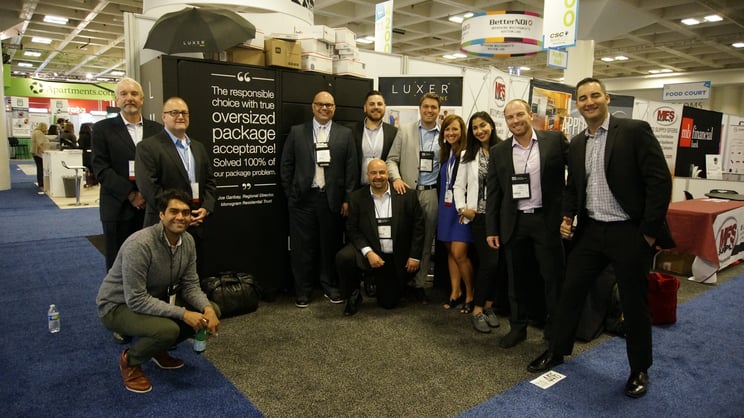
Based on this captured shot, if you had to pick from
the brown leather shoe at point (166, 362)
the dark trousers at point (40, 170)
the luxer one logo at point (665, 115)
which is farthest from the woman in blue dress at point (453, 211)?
the dark trousers at point (40, 170)

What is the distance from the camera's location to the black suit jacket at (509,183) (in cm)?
274

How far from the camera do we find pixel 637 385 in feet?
8.05

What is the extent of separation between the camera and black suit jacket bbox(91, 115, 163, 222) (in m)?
2.90

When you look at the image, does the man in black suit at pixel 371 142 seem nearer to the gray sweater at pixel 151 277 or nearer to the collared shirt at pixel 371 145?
the collared shirt at pixel 371 145

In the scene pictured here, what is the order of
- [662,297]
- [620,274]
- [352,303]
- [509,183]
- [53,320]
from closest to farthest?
[620,274] < [509,183] < [53,320] < [662,297] < [352,303]

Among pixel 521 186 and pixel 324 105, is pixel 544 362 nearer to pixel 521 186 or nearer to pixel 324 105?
pixel 521 186

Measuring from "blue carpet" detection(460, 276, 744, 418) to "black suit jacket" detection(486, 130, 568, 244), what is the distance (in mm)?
818

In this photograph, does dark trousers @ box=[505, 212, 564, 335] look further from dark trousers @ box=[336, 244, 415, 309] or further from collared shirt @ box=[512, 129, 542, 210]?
dark trousers @ box=[336, 244, 415, 309]

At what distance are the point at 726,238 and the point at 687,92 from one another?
683 cm

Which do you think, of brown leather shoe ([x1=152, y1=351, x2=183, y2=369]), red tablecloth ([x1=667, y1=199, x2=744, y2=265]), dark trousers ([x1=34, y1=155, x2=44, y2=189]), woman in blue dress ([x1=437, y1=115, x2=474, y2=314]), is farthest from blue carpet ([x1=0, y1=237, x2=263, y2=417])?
dark trousers ([x1=34, y1=155, x2=44, y2=189])

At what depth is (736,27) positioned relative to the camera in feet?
34.9

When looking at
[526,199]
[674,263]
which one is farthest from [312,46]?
[674,263]

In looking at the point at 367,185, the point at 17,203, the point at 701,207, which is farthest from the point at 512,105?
the point at 17,203

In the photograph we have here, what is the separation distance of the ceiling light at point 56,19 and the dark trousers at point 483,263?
12516mm
